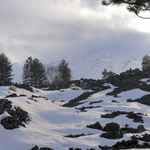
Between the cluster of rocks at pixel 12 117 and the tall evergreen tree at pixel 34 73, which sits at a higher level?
the tall evergreen tree at pixel 34 73

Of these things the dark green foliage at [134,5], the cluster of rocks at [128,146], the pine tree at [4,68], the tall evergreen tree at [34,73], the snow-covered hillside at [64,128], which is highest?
the tall evergreen tree at [34,73]

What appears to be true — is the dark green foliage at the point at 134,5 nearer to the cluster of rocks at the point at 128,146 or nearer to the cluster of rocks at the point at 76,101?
the cluster of rocks at the point at 128,146

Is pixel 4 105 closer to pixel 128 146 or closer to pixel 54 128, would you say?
pixel 54 128

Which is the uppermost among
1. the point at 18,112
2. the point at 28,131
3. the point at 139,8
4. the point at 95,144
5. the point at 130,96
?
the point at 130,96

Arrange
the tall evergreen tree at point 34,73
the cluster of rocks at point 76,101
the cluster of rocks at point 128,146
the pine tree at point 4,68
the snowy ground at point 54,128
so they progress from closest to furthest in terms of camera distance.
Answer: the cluster of rocks at point 128,146, the snowy ground at point 54,128, the cluster of rocks at point 76,101, the pine tree at point 4,68, the tall evergreen tree at point 34,73

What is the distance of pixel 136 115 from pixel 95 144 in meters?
7.22

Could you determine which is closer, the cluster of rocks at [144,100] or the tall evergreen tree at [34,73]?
the cluster of rocks at [144,100]

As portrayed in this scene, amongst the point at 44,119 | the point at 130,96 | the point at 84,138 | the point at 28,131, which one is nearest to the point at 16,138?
the point at 28,131

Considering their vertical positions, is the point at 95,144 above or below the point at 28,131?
below

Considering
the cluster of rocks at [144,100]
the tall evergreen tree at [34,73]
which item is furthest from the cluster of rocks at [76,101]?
the tall evergreen tree at [34,73]

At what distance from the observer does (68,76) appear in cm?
6144

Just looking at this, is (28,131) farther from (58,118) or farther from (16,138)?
(58,118)

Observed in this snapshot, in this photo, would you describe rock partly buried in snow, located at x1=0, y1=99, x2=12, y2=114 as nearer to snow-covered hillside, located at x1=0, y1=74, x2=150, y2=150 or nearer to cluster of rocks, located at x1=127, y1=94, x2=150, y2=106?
snow-covered hillside, located at x1=0, y1=74, x2=150, y2=150

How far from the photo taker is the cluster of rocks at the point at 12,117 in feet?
36.8
